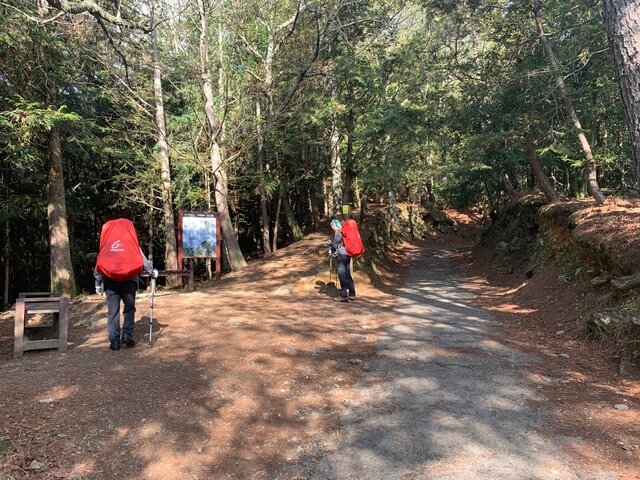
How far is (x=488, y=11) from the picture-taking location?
49.2 feet

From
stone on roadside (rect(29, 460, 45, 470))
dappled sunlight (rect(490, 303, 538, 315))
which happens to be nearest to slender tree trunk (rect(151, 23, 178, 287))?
dappled sunlight (rect(490, 303, 538, 315))

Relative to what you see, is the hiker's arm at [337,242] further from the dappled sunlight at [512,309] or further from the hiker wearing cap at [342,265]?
the dappled sunlight at [512,309]

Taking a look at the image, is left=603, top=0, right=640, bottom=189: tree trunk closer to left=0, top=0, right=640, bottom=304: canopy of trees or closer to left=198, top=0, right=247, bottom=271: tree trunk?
left=0, top=0, right=640, bottom=304: canopy of trees

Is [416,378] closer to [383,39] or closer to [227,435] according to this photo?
[227,435]

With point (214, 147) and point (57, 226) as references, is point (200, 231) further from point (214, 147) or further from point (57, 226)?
point (57, 226)

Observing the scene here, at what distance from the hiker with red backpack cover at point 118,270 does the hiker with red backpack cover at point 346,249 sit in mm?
4651

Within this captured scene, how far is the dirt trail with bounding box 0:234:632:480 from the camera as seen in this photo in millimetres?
3430

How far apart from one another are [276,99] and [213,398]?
15.7 meters

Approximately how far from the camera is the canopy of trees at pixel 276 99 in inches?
495

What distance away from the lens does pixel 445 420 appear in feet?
13.2

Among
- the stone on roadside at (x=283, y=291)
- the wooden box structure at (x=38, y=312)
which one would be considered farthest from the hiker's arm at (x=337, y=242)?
the wooden box structure at (x=38, y=312)

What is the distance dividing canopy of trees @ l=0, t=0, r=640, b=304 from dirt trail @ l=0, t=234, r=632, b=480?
282 inches

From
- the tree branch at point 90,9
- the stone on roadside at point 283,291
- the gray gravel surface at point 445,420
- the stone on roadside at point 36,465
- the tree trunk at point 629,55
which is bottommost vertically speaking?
the gray gravel surface at point 445,420

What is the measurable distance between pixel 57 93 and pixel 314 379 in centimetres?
1316
